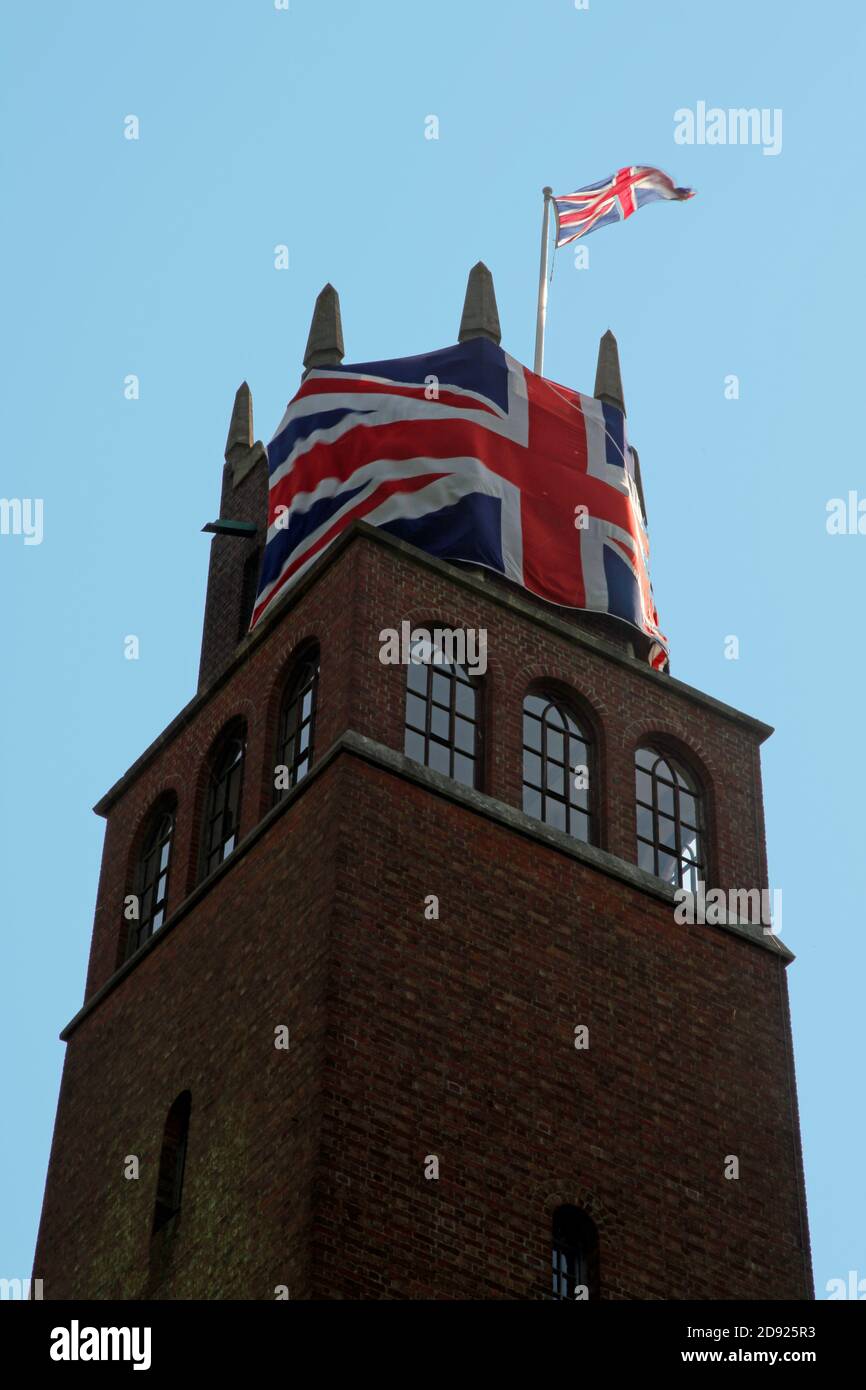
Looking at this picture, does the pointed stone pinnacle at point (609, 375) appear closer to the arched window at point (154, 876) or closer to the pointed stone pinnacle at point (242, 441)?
the pointed stone pinnacle at point (242, 441)

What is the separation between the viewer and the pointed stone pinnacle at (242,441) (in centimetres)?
5122

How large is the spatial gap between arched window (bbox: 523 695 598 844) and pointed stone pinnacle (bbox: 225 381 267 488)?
29.7ft

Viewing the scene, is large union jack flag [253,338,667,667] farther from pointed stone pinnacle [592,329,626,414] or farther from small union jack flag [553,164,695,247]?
small union jack flag [553,164,695,247]

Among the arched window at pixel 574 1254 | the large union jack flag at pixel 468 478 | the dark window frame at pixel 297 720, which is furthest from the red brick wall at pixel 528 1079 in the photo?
the large union jack flag at pixel 468 478

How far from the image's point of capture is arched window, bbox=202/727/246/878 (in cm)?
4419

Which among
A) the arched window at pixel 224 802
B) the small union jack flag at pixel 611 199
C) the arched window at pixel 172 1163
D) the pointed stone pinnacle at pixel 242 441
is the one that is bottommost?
the arched window at pixel 172 1163

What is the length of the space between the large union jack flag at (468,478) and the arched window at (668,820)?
8.23 feet

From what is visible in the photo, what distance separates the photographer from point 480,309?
163 feet

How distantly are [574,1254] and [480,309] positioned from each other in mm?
17705

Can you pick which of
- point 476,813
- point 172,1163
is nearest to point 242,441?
point 476,813

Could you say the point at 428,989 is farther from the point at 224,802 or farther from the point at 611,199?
the point at 611,199

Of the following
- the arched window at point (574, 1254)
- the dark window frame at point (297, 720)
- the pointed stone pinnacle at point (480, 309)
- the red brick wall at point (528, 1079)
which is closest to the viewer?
the red brick wall at point (528, 1079)

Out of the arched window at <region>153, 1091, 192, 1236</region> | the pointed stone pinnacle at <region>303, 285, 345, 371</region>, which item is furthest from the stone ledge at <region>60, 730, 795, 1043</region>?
the pointed stone pinnacle at <region>303, 285, 345, 371</region>

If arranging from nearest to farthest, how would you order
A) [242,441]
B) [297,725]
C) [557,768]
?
[297,725] → [557,768] → [242,441]
